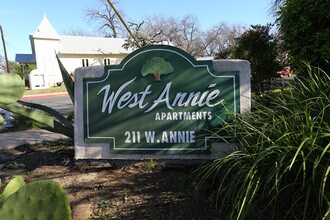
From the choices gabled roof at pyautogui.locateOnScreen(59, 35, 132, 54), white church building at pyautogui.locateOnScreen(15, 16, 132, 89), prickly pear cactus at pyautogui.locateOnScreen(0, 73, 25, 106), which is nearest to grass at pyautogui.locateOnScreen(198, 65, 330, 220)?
prickly pear cactus at pyautogui.locateOnScreen(0, 73, 25, 106)

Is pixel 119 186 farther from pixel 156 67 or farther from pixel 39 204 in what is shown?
pixel 39 204

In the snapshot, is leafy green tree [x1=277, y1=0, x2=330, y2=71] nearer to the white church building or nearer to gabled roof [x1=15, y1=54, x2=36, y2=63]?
the white church building

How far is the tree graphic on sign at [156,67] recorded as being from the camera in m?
3.90

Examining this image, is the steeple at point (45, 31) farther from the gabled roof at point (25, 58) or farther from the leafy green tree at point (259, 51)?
the leafy green tree at point (259, 51)

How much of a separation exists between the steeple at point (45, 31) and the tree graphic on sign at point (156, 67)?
129ft

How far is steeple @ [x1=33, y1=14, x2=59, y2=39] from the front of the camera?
39.7 metres

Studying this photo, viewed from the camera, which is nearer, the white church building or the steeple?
the white church building

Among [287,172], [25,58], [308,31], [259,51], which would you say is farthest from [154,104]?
[25,58]

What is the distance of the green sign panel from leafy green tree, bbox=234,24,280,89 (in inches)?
221

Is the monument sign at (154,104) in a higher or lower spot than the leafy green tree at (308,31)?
lower

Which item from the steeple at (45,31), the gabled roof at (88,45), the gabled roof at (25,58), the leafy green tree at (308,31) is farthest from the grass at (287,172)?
the gabled roof at (25,58)

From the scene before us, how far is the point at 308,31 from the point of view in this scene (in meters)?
5.07

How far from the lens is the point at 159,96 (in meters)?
3.92

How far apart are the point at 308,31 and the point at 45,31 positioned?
40.0 m
